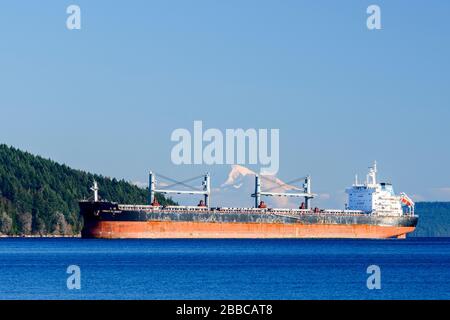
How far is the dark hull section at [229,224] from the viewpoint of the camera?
133250 millimetres

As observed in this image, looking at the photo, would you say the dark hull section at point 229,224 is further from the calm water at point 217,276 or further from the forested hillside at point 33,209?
the forested hillside at point 33,209

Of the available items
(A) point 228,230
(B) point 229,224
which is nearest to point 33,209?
(A) point 228,230

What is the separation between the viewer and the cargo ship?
438 feet

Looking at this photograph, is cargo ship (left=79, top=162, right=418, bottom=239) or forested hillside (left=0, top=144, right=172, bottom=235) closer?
cargo ship (left=79, top=162, right=418, bottom=239)

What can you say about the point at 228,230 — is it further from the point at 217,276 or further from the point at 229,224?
the point at 217,276

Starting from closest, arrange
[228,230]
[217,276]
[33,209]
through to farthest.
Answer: [217,276] < [228,230] < [33,209]

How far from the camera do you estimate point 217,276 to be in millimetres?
71062

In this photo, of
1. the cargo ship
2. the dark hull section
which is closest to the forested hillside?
the cargo ship

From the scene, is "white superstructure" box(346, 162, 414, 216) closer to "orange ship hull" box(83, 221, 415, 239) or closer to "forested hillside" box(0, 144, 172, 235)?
"orange ship hull" box(83, 221, 415, 239)

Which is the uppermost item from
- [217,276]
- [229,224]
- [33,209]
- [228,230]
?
[33,209]

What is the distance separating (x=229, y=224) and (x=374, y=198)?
86.7 feet
